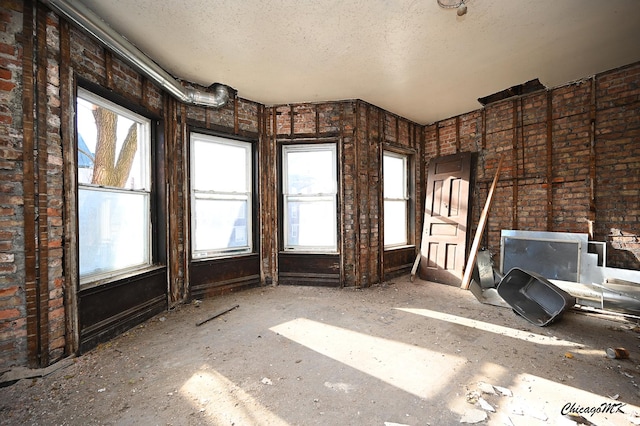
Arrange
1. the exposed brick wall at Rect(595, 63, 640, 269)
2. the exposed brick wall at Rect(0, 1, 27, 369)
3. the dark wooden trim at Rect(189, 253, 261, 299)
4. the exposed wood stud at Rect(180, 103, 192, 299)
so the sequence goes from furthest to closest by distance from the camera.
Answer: the dark wooden trim at Rect(189, 253, 261, 299) < the exposed wood stud at Rect(180, 103, 192, 299) < the exposed brick wall at Rect(595, 63, 640, 269) < the exposed brick wall at Rect(0, 1, 27, 369)

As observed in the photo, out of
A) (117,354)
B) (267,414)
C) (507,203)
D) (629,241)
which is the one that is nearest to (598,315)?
(629,241)

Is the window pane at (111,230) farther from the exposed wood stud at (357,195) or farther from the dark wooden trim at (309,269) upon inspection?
the exposed wood stud at (357,195)

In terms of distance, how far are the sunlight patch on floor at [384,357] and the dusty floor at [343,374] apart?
0.4 inches

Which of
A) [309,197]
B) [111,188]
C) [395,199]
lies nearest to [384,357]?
[309,197]

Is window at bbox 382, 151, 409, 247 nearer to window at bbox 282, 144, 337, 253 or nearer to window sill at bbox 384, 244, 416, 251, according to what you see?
window sill at bbox 384, 244, 416, 251

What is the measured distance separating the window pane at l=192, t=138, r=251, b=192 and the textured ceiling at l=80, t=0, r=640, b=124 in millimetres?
853

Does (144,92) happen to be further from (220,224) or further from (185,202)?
(220,224)

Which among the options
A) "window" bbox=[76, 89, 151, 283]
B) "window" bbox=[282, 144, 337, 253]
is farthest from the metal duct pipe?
"window" bbox=[282, 144, 337, 253]

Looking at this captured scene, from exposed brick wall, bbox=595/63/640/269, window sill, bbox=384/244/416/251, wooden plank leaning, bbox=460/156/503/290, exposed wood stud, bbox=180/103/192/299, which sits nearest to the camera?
exposed brick wall, bbox=595/63/640/269

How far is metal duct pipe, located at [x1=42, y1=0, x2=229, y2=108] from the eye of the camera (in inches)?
78.8

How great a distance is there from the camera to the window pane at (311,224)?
4.28 meters

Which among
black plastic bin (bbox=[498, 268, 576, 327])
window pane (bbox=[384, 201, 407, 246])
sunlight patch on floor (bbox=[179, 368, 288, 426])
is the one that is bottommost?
sunlight patch on floor (bbox=[179, 368, 288, 426])

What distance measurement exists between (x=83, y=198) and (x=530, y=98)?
5.81m

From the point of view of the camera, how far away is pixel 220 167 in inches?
153
